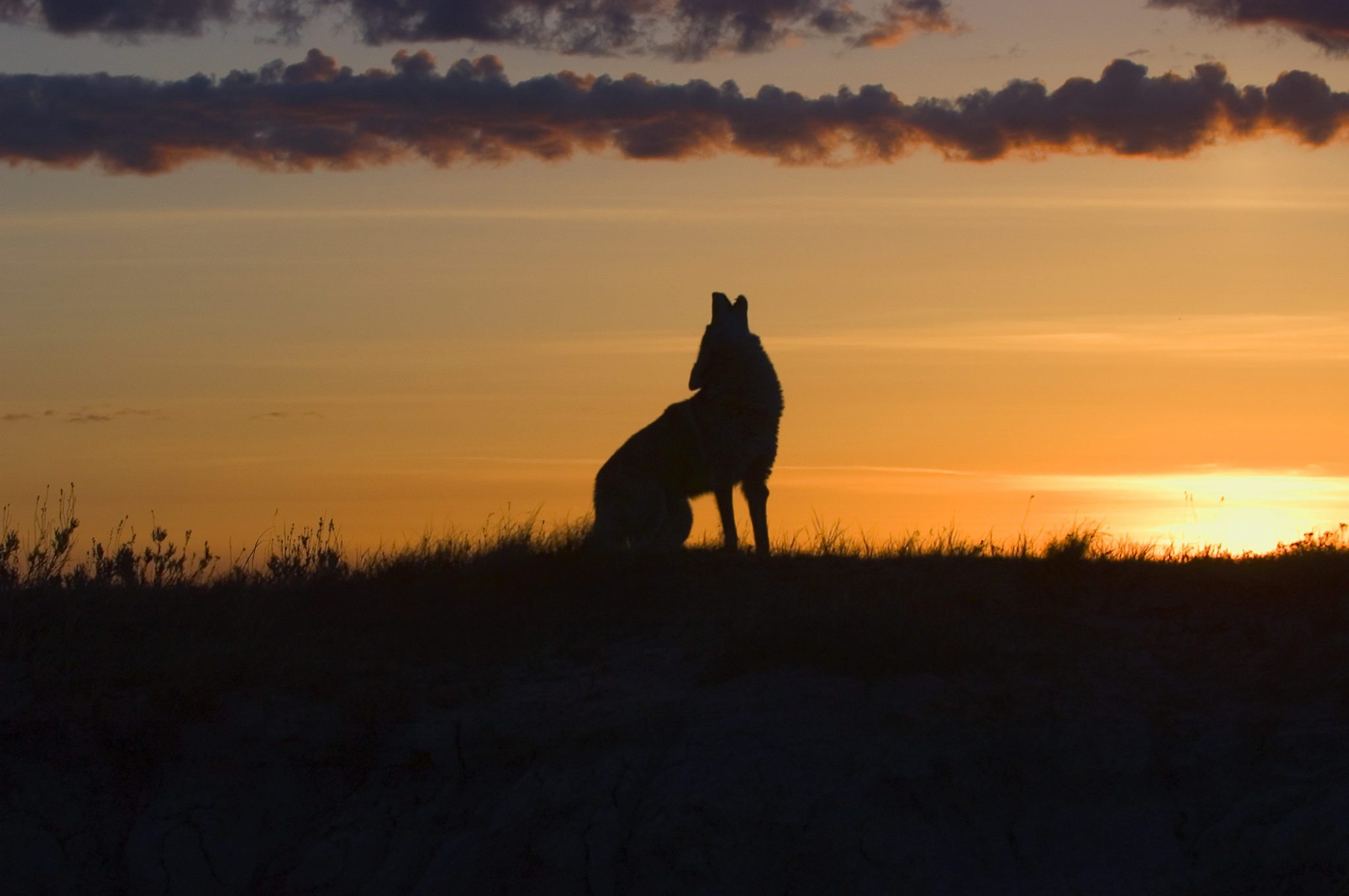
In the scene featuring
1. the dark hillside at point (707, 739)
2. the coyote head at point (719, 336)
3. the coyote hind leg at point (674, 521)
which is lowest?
the dark hillside at point (707, 739)

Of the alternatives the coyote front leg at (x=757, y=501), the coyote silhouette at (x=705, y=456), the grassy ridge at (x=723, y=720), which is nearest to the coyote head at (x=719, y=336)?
the coyote silhouette at (x=705, y=456)

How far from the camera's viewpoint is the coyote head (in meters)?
12.6

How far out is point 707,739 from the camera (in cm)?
768

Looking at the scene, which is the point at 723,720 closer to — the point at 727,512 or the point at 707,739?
the point at 707,739

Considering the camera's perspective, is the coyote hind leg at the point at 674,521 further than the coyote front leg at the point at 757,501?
Yes

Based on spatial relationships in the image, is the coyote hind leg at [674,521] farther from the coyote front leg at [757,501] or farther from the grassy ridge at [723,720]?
the grassy ridge at [723,720]

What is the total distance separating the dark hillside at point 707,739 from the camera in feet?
22.9

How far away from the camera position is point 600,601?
10156mm

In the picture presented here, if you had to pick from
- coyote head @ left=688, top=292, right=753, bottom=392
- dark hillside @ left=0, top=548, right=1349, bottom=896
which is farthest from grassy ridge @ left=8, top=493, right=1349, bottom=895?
coyote head @ left=688, top=292, right=753, bottom=392

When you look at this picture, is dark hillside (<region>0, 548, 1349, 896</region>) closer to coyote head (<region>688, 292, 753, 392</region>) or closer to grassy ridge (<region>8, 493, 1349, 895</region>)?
grassy ridge (<region>8, 493, 1349, 895</region>)

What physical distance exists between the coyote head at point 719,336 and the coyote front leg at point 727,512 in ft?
3.71

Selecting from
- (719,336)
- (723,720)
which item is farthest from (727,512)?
(723,720)

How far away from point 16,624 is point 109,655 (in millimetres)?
924

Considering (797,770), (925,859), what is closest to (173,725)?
(797,770)
